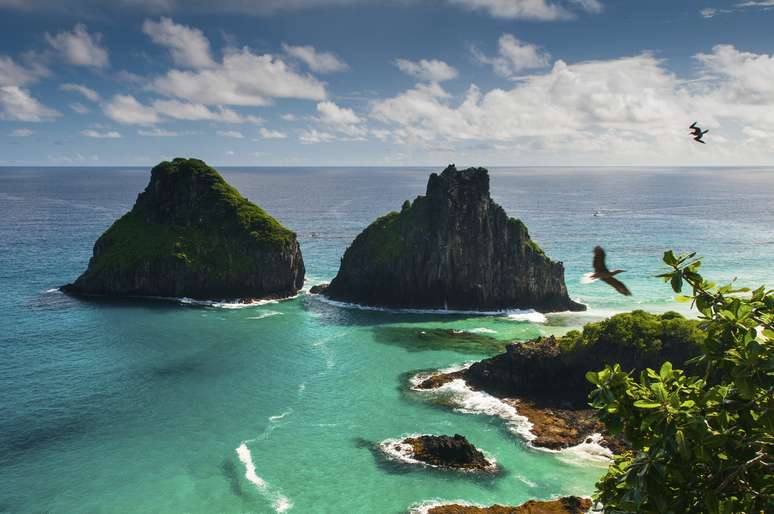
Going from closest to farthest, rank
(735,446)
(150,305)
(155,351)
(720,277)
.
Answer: (735,446)
(155,351)
(150,305)
(720,277)

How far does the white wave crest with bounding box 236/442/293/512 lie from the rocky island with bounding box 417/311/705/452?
23.7 metres

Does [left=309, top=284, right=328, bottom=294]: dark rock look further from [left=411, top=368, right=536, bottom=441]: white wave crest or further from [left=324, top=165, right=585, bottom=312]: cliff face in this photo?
[left=411, top=368, right=536, bottom=441]: white wave crest

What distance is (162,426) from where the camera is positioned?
192ft

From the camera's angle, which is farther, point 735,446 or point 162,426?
point 162,426

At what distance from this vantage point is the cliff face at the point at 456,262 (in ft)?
362

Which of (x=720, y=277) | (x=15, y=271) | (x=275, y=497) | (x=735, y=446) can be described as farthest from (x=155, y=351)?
(x=720, y=277)

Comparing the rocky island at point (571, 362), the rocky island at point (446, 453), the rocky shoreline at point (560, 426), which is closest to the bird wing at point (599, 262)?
the rocky island at point (446, 453)

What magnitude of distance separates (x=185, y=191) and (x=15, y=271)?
40246 millimetres

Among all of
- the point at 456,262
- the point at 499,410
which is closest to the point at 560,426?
the point at 499,410

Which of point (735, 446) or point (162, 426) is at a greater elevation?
point (735, 446)

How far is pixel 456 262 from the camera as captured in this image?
367 ft

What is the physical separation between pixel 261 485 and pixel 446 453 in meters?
16.2

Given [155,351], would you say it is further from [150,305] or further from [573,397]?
[573,397]

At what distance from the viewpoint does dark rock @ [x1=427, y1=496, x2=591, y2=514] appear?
42594mm
